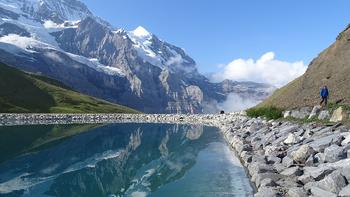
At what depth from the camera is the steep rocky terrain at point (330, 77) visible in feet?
198

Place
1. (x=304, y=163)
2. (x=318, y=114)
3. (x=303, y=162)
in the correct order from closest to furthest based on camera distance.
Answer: (x=304, y=163), (x=303, y=162), (x=318, y=114)

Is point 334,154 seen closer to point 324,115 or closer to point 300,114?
point 324,115

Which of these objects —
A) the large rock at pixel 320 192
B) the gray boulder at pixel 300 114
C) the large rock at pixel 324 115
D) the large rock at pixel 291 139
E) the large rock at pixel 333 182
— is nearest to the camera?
the large rock at pixel 320 192

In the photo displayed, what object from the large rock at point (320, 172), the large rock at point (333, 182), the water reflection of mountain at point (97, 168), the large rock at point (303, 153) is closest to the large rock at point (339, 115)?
the large rock at point (303, 153)

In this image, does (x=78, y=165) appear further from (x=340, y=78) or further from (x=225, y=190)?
(x=340, y=78)

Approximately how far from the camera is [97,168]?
43.8 m

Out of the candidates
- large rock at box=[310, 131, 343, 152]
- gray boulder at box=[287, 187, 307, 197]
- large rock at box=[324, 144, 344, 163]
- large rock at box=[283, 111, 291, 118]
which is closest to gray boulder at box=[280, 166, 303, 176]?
large rock at box=[324, 144, 344, 163]

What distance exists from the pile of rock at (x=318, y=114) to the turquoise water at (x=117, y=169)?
985cm

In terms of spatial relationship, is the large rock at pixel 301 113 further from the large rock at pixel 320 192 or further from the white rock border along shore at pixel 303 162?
the large rock at pixel 320 192

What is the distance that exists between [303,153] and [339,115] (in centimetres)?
1292

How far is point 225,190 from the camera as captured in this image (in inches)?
1262

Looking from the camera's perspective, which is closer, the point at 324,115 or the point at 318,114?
the point at 324,115

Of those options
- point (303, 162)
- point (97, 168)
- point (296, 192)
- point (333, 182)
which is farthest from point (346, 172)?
point (97, 168)

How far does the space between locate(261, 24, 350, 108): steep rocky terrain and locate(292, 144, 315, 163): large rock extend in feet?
75.4
